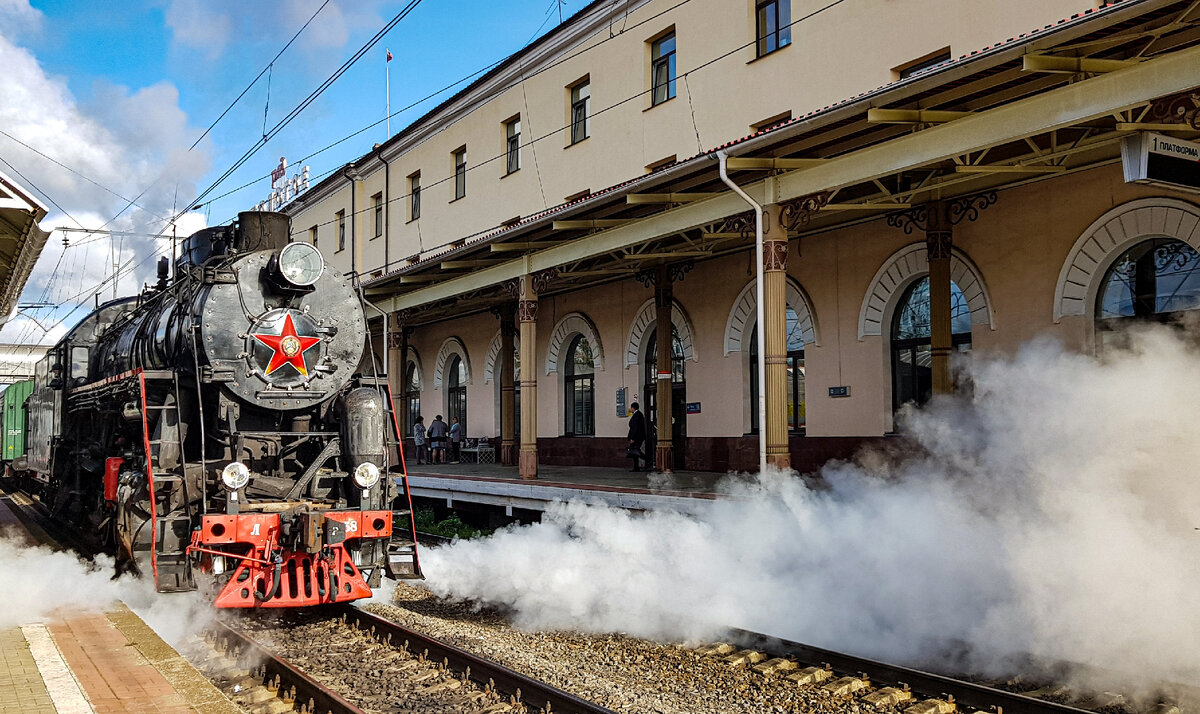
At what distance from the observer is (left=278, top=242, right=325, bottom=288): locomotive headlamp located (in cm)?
811

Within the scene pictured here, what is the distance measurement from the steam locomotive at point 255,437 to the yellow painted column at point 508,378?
11.2 metres

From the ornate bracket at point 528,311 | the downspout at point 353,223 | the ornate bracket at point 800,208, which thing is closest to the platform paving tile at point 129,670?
the ornate bracket at point 800,208

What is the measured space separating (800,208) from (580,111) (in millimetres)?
8766

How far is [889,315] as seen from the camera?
12.5m

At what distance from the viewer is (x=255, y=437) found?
8047mm

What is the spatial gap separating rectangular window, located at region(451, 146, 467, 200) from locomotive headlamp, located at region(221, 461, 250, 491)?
1498cm

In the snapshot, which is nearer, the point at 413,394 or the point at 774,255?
the point at 774,255

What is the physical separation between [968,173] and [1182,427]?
12.9ft

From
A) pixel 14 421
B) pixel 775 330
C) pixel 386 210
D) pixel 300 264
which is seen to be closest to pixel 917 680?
pixel 775 330

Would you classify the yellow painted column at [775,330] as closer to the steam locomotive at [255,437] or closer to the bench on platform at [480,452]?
the steam locomotive at [255,437]

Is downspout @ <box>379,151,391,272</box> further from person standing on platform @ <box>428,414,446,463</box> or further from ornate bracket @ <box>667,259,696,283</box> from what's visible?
ornate bracket @ <box>667,259,696,283</box>

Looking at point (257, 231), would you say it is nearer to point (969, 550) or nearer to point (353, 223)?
point (969, 550)

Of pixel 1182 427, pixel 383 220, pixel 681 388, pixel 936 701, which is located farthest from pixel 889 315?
pixel 383 220

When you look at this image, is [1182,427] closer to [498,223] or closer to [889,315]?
[889,315]
